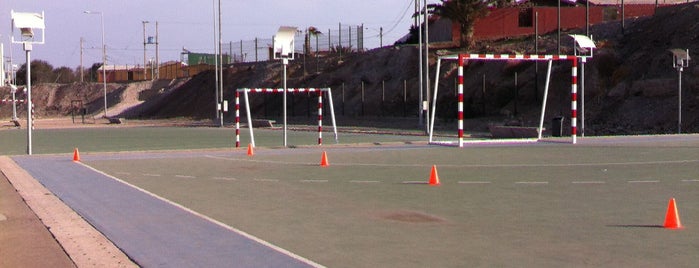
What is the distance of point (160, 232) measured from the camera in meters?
10.9

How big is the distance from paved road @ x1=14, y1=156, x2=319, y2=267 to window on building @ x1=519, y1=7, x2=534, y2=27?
57.2m

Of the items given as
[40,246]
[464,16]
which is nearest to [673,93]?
[464,16]

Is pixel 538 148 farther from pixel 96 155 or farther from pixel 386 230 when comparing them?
pixel 386 230

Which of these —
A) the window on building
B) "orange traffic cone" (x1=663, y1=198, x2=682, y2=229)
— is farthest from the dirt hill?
"orange traffic cone" (x1=663, y1=198, x2=682, y2=229)

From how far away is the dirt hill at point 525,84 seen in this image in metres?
46.8

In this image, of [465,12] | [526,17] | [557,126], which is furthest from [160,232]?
[526,17]

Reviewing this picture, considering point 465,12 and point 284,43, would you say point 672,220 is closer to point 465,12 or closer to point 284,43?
point 284,43

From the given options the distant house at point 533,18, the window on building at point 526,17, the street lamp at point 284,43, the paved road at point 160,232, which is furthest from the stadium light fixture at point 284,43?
the window on building at point 526,17

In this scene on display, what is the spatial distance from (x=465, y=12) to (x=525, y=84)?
9874 mm

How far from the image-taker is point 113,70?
150m

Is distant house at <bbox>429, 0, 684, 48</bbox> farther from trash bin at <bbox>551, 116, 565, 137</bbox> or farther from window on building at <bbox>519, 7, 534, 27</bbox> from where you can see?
trash bin at <bbox>551, 116, 565, 137</bbox>

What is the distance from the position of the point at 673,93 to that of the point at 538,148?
2277 cm

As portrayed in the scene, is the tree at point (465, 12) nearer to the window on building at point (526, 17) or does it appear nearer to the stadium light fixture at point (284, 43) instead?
the window on building at point (526, 17)

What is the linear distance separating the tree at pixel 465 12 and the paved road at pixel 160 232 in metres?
49.0
